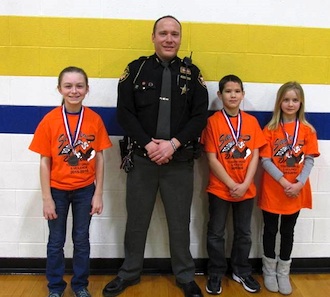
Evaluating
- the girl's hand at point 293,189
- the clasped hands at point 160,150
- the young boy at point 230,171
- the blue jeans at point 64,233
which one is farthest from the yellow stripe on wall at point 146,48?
the blue jeans at point 64,233

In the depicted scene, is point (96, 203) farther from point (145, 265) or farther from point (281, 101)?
point (281, 101)

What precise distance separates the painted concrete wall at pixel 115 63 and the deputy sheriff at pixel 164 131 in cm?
27

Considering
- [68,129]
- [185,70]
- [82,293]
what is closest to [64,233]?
[82,293]

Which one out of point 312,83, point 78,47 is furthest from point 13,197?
point 312,83

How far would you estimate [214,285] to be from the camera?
2711mm

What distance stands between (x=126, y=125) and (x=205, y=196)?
0.88m

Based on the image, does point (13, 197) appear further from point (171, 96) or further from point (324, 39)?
point (324, 39)

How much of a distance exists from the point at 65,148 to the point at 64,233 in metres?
0.55

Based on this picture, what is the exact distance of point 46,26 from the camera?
2672 millimetres

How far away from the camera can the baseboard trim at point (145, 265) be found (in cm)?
293

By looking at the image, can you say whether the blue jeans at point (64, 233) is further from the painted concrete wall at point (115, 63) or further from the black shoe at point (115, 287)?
the painted concrete wall at point (115, 63)

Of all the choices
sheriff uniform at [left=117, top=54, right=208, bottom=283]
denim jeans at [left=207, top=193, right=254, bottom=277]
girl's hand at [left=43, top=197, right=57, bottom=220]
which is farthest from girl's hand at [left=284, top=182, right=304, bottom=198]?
girl's hand at [left=43, top=197, right=57, bottom=220]

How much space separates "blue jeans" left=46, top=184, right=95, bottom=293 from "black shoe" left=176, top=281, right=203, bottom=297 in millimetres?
687

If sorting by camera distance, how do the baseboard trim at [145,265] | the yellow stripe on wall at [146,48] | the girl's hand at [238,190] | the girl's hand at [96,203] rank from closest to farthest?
the girl's hand at [96,203] < the girl's hand at [238,190] < the yellow stripe on wall at [146,48] < the baseboard trim at [145,265]
